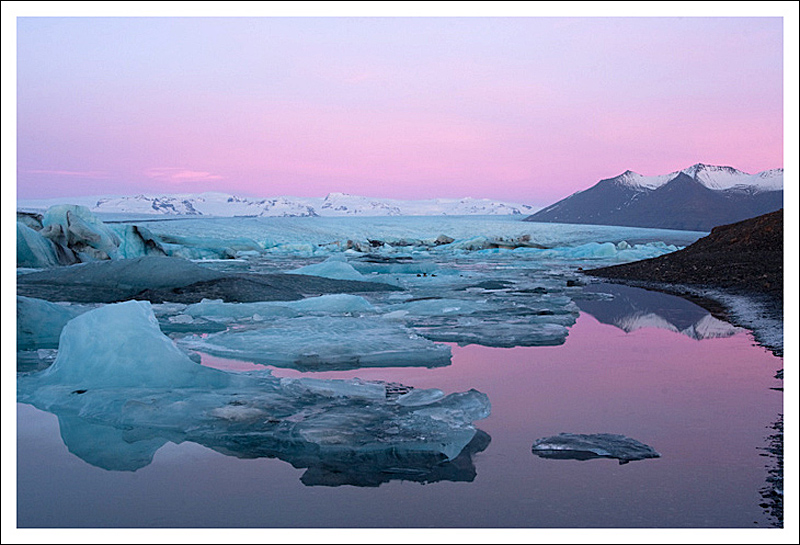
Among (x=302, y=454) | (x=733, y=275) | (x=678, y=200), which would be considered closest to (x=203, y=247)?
(x=733, y=275)

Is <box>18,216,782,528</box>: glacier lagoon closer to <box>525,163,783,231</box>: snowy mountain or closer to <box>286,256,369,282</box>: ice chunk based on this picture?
<box>286,256,369,282</box>: ice chunk

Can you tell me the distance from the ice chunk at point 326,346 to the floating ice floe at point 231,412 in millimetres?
744

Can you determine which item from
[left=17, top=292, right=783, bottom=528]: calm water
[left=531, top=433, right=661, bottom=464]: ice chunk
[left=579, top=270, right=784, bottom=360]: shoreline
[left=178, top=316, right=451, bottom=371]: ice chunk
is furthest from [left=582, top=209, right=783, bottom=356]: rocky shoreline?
[left=531, top=433, right=661, bottom=464]: ice chunk

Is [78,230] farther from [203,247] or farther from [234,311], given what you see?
[234,311]

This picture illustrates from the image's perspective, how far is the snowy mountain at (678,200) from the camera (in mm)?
73000

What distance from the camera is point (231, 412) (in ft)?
11.1

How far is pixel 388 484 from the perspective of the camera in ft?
8.26

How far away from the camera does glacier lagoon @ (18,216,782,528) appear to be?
230cm

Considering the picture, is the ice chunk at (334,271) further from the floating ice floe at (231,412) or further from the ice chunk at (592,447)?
the ice chunk at (592,447)

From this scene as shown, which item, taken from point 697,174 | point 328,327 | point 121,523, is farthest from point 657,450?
point 697,174

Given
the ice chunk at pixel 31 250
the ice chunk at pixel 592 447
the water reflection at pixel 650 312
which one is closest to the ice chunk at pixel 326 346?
the ice chunk at pixel 592 447

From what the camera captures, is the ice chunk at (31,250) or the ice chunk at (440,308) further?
the ice chunk at (31,250)

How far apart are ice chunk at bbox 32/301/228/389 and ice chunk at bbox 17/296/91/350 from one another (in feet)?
6.02

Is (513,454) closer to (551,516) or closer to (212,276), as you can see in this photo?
(551,516)
